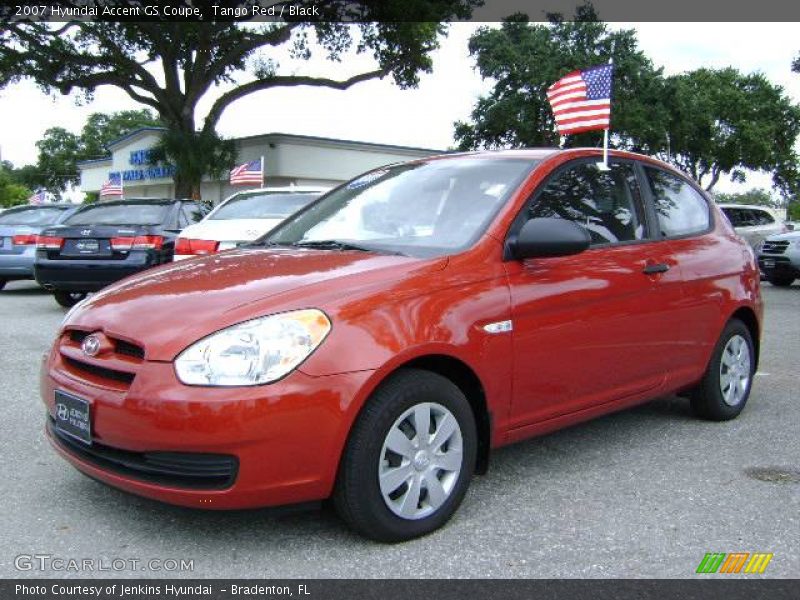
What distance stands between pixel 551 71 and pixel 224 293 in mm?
34032

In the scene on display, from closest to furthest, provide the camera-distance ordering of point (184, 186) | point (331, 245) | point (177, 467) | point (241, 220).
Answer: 1. point (177, 467)
2. point (331, 245)
3. point (241, 220)
4. point (184, 186)

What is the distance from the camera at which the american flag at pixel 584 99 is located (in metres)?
10.9

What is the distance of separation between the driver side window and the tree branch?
24.8 metres

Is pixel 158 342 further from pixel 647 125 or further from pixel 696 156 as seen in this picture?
pixel 696 156

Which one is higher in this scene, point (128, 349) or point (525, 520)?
point (128, 349)

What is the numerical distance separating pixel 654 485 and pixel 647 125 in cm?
3289

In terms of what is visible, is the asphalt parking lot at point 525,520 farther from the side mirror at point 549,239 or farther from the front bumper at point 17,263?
the front bumper at point 17,263

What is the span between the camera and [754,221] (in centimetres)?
1733

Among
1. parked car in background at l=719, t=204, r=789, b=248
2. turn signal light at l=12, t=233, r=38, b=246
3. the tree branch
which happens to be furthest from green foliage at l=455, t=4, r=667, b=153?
turn signal light at l=12, t=233, r=38, b=246

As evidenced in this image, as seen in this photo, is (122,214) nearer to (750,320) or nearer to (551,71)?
(750,320)

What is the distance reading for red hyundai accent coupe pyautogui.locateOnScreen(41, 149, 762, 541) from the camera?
2729 millimetres

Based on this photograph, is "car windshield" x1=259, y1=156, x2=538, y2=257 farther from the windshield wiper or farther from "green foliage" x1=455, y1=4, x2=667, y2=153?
"green foliage" x1=455, y1=4, x2=667, y2=153

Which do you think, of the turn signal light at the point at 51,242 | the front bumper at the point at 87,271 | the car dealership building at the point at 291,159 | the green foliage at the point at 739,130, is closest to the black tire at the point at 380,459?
the front bumper at the point at 87,271
